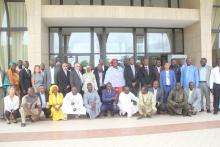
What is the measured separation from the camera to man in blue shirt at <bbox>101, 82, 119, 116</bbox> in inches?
502

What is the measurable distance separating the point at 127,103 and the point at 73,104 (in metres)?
1.86

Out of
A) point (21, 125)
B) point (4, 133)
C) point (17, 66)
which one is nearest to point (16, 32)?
point (17, 66)

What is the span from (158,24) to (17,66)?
24.8 ft

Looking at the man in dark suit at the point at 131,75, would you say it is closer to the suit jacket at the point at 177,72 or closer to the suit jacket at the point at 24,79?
the suit jacket at the point at 177,72

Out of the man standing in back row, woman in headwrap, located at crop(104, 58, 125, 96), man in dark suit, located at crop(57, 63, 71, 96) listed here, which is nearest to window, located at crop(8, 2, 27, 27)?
man in dark suit, located at crop(57, 63, 71, 96)

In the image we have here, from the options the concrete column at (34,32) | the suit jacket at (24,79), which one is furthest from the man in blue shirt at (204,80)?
the concrete column at (34,32)

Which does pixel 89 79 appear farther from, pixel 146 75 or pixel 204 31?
pixel 204 31

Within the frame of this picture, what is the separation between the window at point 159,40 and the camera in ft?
61.4

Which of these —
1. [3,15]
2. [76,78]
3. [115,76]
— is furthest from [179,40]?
[3,15]

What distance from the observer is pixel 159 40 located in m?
18.8

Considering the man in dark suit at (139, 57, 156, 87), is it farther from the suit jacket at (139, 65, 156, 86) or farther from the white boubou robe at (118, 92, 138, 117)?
the white boubou robe at (118, 92, 138, 117)

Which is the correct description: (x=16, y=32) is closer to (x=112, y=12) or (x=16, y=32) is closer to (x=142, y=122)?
(x=112, y=12)

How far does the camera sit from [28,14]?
50.9ft

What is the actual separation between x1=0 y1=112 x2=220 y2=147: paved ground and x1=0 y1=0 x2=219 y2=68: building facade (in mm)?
5249
